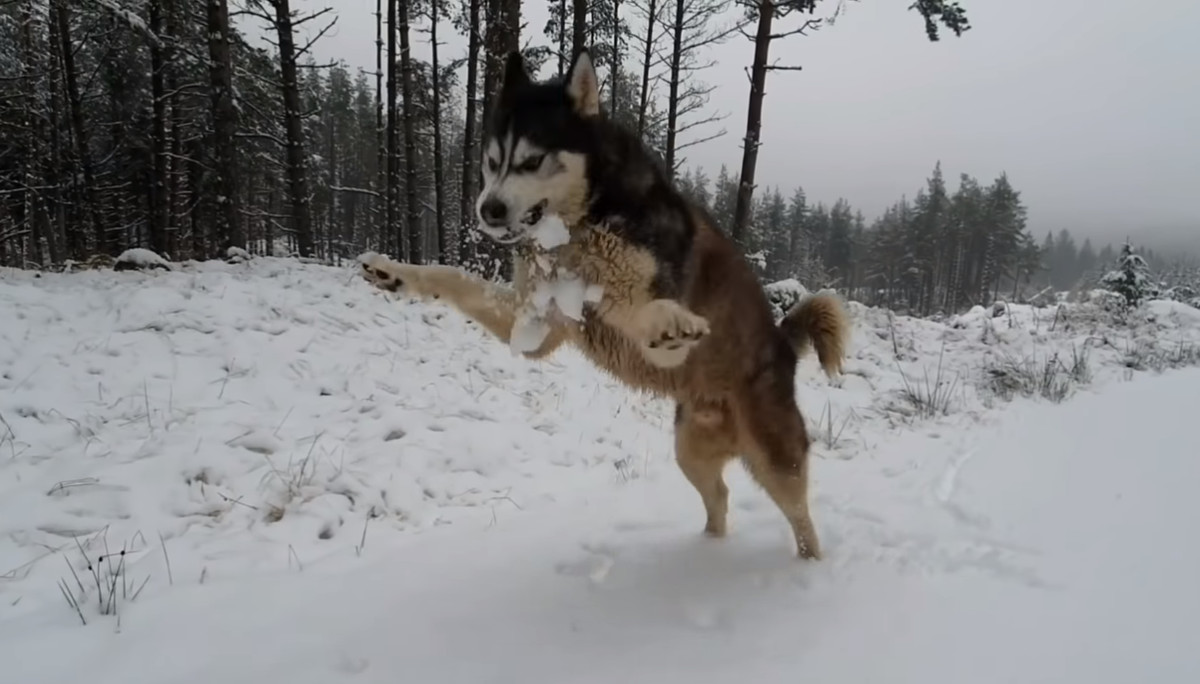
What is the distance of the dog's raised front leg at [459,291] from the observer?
3.28m

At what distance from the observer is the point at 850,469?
17.1 feet

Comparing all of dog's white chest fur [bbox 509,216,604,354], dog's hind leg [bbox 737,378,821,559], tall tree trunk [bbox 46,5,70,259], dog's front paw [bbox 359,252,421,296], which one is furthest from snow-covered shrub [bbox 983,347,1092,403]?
tall tree trunk [bbox 46,5,70,259]

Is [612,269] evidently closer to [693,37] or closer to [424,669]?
[424,669]

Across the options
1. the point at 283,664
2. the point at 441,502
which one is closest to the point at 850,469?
the point at 441,502

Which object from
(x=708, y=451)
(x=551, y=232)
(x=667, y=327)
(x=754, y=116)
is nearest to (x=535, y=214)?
(x=551, y=232)

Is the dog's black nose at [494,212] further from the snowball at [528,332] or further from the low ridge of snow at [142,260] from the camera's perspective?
the low ridge of snow at [142,260]

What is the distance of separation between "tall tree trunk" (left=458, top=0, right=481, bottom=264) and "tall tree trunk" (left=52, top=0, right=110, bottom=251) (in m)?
8.62

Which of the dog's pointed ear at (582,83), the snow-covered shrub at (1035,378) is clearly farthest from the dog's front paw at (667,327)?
the snow-covered shrub at (1035,378)

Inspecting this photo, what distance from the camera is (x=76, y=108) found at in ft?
52.5

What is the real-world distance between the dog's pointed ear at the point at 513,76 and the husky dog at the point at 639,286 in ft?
0.03

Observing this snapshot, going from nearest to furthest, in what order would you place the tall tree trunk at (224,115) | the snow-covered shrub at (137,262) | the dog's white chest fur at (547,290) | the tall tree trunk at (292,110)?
the dog's white chest fur at (547,290) → the snow-covered shrub at (137,262) → the tall tree trunk at (224,115) → the tall tree trunk at (292,110)

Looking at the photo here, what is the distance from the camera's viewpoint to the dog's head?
115 inches

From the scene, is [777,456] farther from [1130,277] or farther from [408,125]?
[1130,277]

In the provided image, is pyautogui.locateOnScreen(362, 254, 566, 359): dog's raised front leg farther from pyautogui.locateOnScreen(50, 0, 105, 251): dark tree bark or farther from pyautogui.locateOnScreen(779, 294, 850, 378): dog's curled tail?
pyautogui.locateOnScreen(50, 0, 105, 251): dark tree bark
